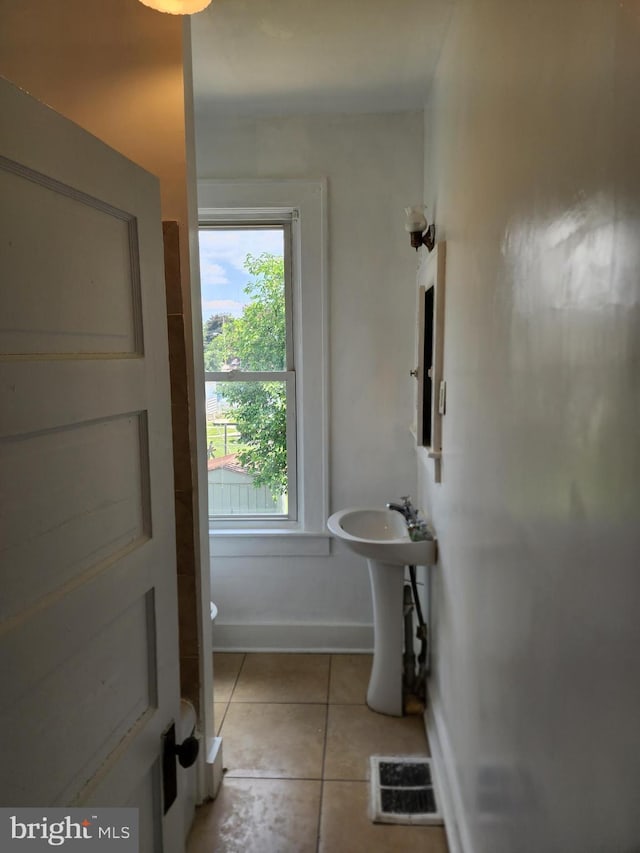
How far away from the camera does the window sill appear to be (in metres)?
2.91

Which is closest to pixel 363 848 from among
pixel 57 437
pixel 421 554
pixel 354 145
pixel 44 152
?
pixel 421 554

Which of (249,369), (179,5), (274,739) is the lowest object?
(274,739)

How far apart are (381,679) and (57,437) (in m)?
2.10

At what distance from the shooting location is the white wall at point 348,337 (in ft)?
8.82

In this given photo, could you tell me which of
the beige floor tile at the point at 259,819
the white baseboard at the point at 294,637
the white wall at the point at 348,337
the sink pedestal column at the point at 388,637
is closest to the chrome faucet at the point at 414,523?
the sink pedestal column at the point at 388,637

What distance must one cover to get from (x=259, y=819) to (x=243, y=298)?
2166mm

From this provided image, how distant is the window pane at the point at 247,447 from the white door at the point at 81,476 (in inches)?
74.4

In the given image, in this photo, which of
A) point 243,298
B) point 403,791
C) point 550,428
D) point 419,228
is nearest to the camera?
point 550,428

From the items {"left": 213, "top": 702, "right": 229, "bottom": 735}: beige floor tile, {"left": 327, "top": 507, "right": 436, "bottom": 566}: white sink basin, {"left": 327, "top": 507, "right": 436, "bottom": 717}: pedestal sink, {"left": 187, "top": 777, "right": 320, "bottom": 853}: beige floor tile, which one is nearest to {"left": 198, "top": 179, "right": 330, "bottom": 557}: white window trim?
{"left": 327, "top": 507, "right": 436, "bottom": 566}: white sink basin

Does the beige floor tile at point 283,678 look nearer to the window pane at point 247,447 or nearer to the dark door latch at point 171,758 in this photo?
the window pane at point 247,447

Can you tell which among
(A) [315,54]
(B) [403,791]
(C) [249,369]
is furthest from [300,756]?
(A) [315,54]

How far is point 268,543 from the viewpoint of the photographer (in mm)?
2922

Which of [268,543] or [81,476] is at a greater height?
[81,476]

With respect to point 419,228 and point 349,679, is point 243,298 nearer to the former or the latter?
point 419,228
